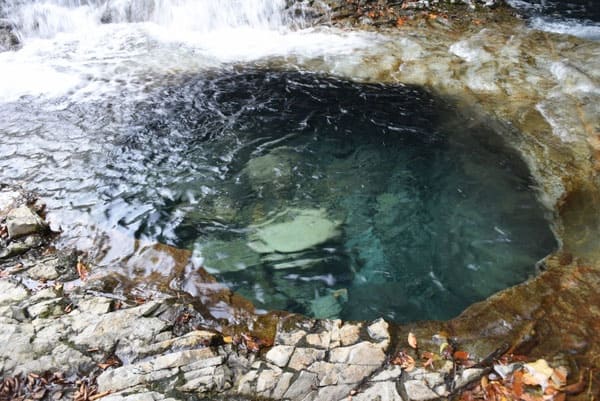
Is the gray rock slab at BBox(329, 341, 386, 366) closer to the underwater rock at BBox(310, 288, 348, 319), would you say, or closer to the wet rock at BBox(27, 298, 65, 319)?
the underwater rock at BBox(310, 288, 348, 319)

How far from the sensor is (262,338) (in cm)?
387

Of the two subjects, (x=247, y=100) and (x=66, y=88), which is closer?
(x=247, y=100)

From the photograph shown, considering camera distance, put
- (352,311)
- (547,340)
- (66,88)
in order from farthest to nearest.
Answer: (66,88), (352,311), (547,340)

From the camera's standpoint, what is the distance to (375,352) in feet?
11.8

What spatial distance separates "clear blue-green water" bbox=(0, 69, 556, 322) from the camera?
15.1 ft

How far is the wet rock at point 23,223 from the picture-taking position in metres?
4.96

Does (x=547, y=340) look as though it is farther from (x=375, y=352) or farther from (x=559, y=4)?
(x=559, y=4)

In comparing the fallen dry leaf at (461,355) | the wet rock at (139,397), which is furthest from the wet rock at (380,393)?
the wet rock at (139,397)

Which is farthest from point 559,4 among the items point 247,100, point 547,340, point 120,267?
point 120,267

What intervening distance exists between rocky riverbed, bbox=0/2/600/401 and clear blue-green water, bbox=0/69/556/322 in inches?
13.2

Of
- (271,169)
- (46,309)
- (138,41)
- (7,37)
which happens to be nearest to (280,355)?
(46,309)

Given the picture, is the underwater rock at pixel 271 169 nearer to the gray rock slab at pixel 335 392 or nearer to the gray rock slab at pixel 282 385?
the gray rock slab at pixel 282 385

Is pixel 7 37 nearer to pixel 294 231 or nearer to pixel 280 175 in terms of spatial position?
pixel 280 175

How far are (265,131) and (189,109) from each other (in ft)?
5.51
